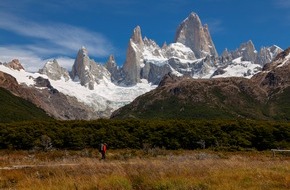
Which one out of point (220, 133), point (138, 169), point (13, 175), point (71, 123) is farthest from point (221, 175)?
point (71, 123)

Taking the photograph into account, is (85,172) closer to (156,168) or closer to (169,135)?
(156,168)

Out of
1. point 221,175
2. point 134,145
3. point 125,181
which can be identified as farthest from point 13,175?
point 134,145

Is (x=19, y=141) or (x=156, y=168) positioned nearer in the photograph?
(x=156, y=168)

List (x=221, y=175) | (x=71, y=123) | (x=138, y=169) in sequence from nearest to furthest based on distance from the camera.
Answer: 1. (x=221, y=175)
2. (x=138, y=169)
3. (x=71, y=123)

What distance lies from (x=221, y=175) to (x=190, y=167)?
11.6ft

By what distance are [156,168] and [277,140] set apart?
10367cm

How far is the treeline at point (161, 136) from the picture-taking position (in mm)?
115369

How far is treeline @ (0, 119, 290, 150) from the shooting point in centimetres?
11537

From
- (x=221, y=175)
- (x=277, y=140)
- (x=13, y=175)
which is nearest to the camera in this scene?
(x=221, y=175)

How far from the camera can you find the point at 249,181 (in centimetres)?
1802

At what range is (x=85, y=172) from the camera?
22.4 m

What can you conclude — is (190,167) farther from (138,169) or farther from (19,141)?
(19,141)

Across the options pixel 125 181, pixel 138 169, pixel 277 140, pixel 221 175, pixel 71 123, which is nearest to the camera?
pixel 125 181

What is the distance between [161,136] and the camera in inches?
4811
